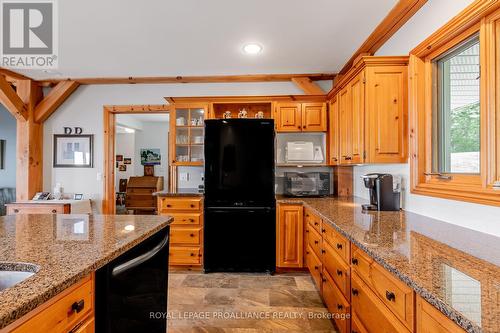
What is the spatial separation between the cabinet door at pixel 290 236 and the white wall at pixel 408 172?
103cm

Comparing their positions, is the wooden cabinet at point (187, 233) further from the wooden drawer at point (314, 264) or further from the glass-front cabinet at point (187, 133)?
the wooden drawer at point (314, 264)

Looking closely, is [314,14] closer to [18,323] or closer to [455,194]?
[455,194]

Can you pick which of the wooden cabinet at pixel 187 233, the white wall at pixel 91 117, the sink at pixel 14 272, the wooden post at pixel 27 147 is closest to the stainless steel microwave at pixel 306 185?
the wooden cabinet at pixel 187 233

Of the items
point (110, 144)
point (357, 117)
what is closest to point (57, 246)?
point (357, 117)

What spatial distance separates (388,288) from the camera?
114 centimetres

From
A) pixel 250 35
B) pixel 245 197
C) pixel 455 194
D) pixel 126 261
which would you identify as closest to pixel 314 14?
pixel 250 35

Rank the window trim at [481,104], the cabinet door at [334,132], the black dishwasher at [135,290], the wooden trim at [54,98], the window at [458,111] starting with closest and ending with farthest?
the black dishwasher at [135,290], the window trim at [481,104], the window at [458,111], the cabinet door at [334,132], the wooden trim at [54,98]

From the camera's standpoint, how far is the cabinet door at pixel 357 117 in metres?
2.26

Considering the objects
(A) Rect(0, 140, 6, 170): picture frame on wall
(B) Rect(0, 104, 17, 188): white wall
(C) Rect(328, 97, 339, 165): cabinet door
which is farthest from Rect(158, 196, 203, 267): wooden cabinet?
(A) Rect(0, 140, 6, 170): picture frame on wall

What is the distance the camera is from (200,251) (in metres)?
3.26

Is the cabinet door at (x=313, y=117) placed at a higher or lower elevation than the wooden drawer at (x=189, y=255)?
higher

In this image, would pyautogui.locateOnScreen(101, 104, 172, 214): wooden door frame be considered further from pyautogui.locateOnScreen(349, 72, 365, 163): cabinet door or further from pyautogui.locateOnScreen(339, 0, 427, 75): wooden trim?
pyautogui.locateOnScreen(339, 0, 427, 75): wooden trim

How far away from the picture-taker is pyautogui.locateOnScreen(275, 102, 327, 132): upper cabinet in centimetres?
350

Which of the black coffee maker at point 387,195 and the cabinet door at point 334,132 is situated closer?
the black coffee maker at point 387,195
